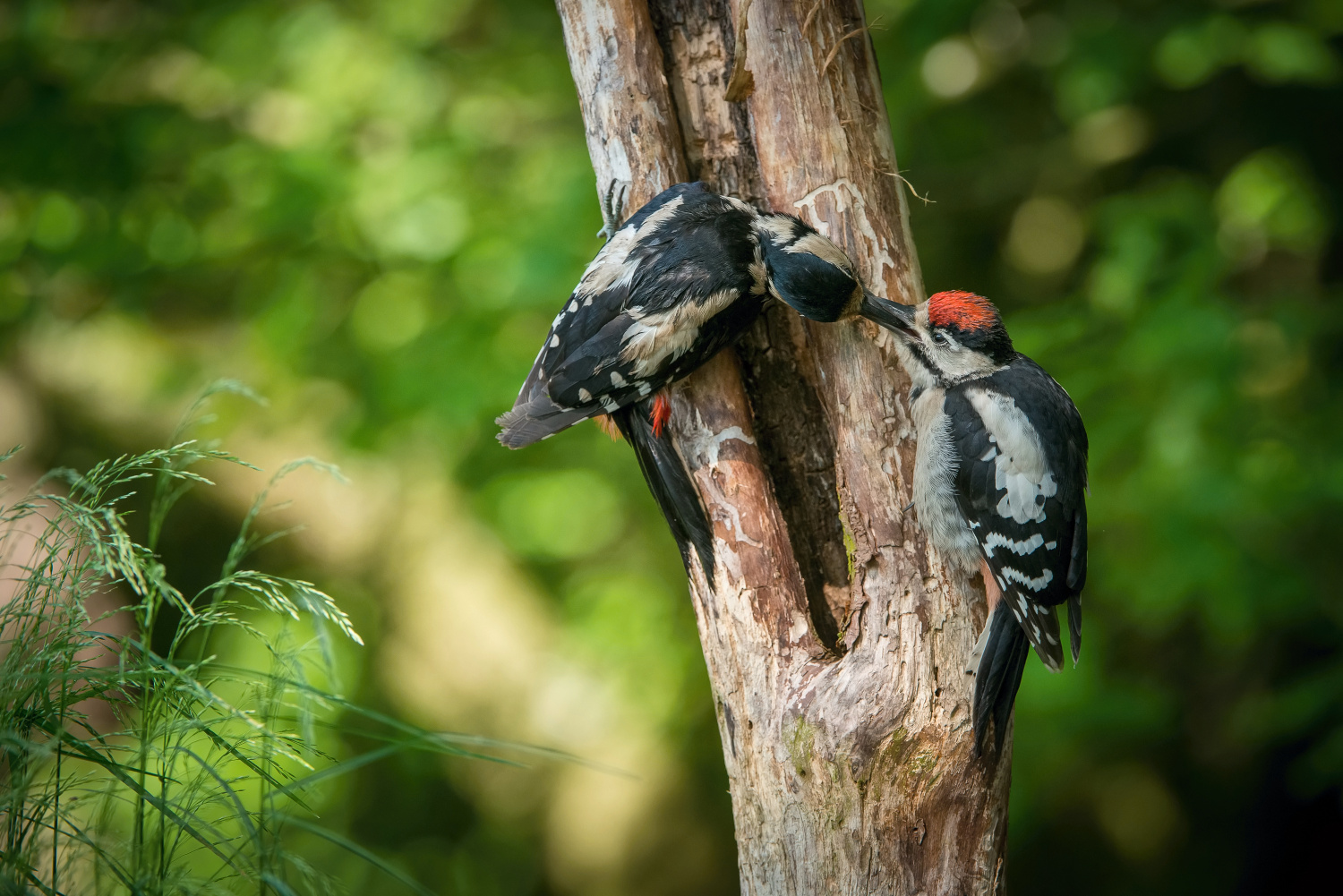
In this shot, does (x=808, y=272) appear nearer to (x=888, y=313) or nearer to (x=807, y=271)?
(x=807, y=271)

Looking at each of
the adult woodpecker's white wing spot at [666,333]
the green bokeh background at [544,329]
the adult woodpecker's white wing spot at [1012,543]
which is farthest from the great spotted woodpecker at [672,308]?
the green bokeh background at [544,329]

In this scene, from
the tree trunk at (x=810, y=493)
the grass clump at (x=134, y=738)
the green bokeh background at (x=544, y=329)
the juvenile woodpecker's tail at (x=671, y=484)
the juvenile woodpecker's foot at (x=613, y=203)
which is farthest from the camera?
the green bokeh background at (x=544, y=329)

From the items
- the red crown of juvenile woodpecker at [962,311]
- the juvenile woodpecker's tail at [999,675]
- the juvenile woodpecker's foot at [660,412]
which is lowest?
the juvenile woodpecker's tail at [999,675]

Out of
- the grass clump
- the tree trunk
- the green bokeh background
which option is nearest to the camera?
the grass clump

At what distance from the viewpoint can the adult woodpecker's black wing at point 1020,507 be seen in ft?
4.69

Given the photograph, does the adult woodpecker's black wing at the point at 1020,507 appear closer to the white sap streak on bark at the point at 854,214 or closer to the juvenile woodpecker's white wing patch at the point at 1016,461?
the juvenile woodpecker's white wing patch at the point at 1016,461

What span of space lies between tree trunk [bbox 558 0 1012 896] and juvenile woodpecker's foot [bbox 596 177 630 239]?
0.06 feet

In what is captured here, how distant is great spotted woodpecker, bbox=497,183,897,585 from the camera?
143 centimetres

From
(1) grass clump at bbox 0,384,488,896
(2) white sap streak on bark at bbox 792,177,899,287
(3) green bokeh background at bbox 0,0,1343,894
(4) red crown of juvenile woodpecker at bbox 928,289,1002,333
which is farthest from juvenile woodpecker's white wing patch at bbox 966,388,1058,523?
(1) grass clump at bbox 0,384,488,896

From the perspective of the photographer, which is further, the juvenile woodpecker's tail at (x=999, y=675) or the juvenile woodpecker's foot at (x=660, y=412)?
the juvenile woodpecker's foot at (x=660, y=412)

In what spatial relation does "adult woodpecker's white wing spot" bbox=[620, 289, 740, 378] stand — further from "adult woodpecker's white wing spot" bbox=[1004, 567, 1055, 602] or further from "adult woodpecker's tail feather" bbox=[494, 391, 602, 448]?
"adult woodpecker's white wing spot" bbox=[1004, 567, 1055, 602]

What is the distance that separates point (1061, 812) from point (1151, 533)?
207cm

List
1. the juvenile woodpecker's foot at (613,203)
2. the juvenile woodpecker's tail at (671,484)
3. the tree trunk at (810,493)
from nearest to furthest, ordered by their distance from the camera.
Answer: the tree trunk at (810,493), the juvenile woodpecker's tail at (671,484), the juvenile woodpecker's foot at (613,203)

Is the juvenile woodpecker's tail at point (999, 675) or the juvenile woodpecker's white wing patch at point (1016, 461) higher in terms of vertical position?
the juvenile woodpecker's white wing patch at point (1016, 461)
